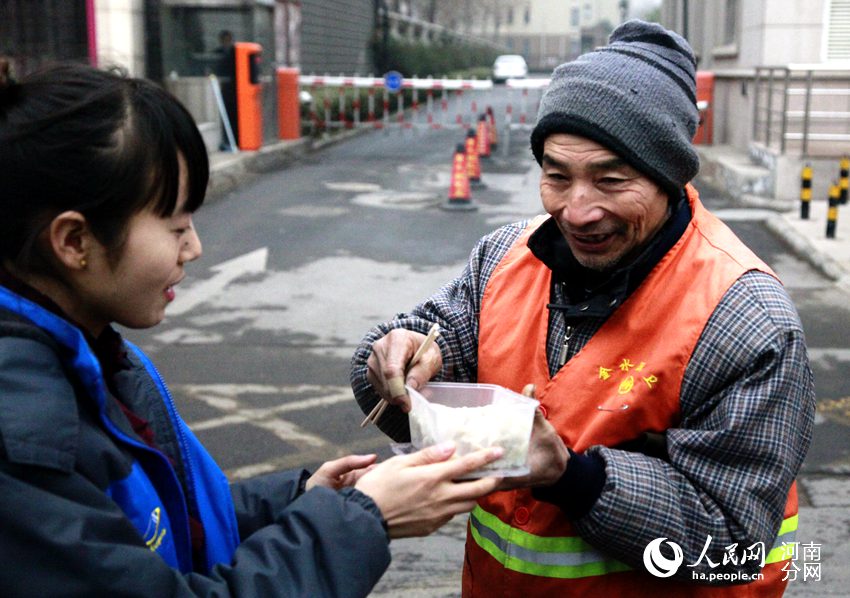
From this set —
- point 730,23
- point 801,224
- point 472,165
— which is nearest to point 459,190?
point 472,165

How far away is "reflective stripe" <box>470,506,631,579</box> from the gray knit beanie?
72cm

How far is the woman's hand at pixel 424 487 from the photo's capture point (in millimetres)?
1663

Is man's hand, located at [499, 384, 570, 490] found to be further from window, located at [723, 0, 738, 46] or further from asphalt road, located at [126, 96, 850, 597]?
window, located at [723, 0, 738, 46]

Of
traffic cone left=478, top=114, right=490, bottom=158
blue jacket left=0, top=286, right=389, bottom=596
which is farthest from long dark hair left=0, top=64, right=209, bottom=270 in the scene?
traffic cone left=478, top=114, right=490, bottom=158

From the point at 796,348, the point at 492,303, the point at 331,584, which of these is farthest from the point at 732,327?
the point at 331,584

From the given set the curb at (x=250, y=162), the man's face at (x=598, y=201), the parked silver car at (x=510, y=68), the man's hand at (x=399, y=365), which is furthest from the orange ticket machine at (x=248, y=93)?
the parked silver car at (x=510, y=68)

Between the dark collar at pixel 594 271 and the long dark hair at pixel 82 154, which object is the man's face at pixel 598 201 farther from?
the long dark hair at pixel 82 154

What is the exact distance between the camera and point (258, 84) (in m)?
17.2

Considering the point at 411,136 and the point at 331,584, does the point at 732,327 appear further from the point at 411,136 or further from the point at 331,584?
the point at 411,136

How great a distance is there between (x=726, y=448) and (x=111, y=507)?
1059 millimetres

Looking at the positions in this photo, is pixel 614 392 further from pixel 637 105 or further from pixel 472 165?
pixel 472 165

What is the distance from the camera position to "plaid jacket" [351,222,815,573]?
6.11ft

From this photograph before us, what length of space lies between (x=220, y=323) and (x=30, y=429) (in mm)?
6517

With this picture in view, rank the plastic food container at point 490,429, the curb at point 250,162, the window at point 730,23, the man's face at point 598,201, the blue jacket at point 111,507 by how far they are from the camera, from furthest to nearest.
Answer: the window at point 730,23, the curb at point 250,162, the man's face at point 598,201, the plastic food container at point 490,429, the blue jacket at point 111,507
